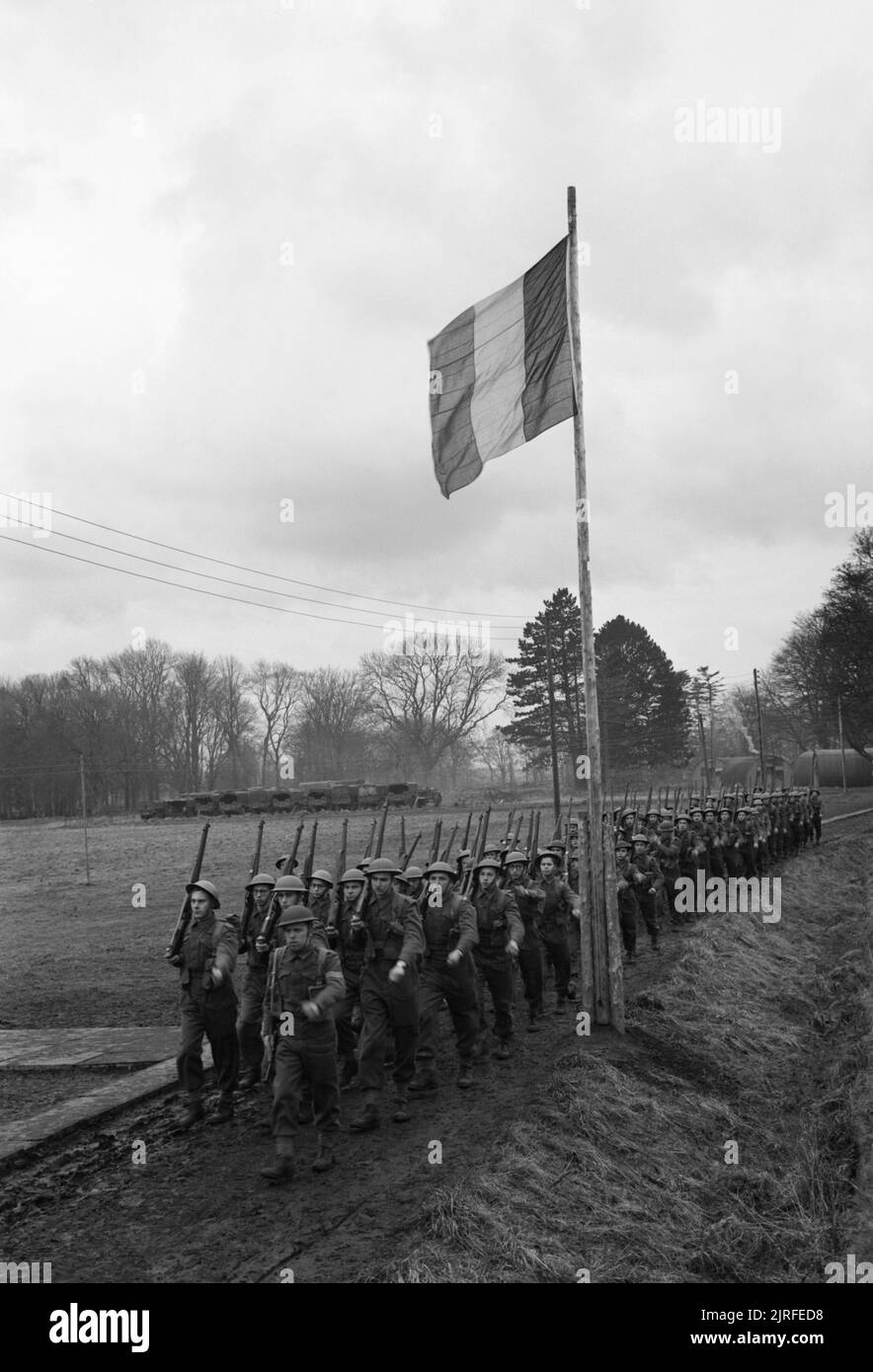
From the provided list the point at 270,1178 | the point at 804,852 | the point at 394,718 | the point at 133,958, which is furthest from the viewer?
the point at 394,718

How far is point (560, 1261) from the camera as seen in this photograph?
19.8 ft

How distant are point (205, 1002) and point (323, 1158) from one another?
5.86 ft

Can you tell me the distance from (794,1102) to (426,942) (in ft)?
12.5

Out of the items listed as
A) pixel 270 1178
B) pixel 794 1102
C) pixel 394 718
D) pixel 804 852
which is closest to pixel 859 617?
pixel 804 852

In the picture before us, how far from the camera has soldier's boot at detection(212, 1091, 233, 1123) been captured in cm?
884

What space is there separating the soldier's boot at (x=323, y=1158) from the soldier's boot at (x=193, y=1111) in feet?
4.37

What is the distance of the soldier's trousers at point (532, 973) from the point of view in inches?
481

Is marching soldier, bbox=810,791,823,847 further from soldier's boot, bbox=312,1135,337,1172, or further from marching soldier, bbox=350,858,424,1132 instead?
soldier's boot, bbox=312,1135,337,1172

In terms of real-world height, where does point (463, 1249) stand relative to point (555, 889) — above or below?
below

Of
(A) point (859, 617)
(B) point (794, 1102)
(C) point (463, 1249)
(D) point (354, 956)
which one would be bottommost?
(B) point (794, 1102)

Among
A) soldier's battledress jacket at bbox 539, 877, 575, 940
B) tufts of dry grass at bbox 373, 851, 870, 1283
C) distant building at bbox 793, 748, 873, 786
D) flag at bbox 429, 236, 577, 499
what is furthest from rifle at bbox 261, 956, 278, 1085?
distant building at bbox 793, 748, 873, 786

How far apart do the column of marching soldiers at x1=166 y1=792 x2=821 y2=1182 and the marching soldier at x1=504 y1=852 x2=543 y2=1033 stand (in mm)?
20

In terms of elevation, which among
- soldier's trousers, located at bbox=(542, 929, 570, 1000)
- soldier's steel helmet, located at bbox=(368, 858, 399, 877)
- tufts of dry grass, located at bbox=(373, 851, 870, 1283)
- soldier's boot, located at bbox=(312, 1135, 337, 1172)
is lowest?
tufts of dry grass, located at bbox=(373, 851, 870, 1283)
